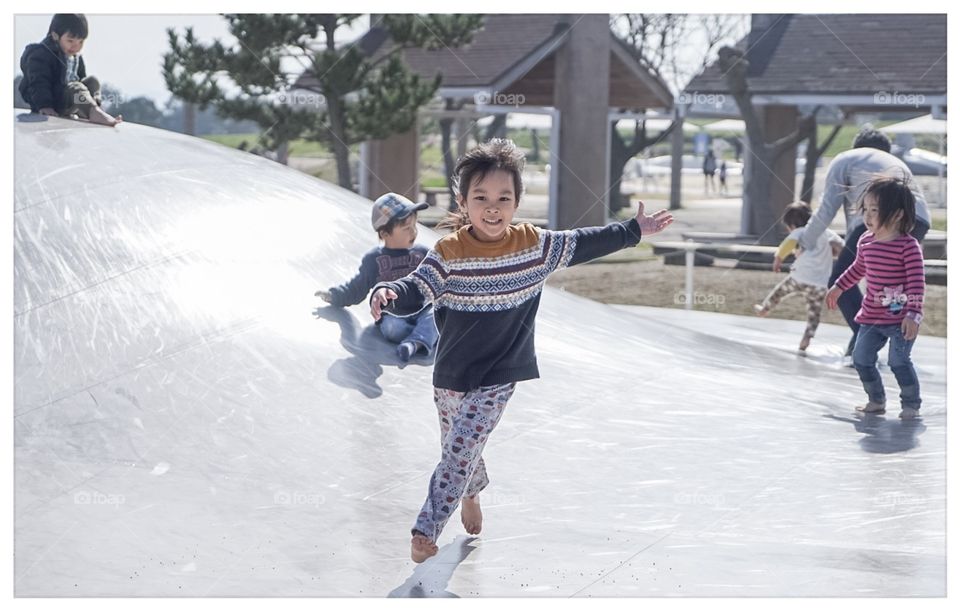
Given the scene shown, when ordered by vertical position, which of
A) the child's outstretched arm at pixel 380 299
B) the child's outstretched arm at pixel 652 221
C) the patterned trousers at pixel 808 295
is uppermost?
the child's outstretched arm at pixel 652 221

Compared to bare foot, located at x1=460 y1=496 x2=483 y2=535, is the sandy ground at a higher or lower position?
lower

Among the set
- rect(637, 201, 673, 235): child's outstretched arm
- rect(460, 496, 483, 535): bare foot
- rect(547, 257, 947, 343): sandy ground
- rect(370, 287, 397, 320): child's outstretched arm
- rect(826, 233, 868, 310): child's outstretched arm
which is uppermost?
rect(637, 201, 673, 235): child's outstretched arm

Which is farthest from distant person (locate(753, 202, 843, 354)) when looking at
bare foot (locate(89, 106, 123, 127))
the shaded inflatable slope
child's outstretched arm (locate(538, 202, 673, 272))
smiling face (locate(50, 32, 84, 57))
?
smiling face (locate(50, 32, 84, 57))

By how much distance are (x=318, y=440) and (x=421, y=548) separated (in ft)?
3.72

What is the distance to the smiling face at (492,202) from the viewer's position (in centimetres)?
364

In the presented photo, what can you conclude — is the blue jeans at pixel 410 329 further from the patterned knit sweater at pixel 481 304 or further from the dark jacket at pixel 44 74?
the dark jacket at pixel 44 74

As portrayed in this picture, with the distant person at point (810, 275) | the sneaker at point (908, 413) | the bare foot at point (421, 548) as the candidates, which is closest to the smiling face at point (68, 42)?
the bare foot at point (421, 548)

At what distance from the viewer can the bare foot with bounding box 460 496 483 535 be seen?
156 inches

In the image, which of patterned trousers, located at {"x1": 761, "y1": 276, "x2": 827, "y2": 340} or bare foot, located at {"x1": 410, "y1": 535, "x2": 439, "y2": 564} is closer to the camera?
bare foot, located at {"x1": 410, "y1": 535, "x2": 439, "y2": 564}

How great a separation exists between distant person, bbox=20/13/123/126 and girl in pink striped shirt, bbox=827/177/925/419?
384cm

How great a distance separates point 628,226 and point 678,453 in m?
1.41

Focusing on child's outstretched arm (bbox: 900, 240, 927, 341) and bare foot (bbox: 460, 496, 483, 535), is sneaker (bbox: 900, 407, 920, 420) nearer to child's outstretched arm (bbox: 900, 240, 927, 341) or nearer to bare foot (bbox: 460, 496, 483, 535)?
child's outstretched arm (bbox: 900, 240, 927, 341)

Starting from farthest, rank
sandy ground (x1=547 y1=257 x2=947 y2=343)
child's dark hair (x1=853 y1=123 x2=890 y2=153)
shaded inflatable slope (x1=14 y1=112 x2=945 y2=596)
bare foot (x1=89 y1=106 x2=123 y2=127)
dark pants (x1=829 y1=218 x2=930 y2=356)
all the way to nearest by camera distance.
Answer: sandy ground (x1=547 y1=257 x2=947 y2=343)
child's dark hair (x1=853 y1=123 x2=890 y2=153)
bare foot (x1=89 y1=106 x2=123 y2=127)
dark pants (x1=829 y1=218 x2=930 y2=356)
shaded inflatable slope (x1=14 y1=112 x2=945 y2=596)

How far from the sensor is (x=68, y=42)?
6387 millimetres
